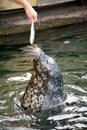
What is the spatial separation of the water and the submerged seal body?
175 mm

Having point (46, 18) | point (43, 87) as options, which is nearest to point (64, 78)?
point (43, 87)

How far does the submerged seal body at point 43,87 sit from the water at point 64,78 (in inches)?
6.9

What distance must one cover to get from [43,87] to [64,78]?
4.86ft

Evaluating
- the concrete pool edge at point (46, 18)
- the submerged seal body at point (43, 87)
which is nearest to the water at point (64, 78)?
the submerged seal body at point (43, 87)

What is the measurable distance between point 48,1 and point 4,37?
1539mm

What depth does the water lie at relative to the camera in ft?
20.5

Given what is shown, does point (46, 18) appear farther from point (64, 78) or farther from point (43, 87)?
point (43, 87)

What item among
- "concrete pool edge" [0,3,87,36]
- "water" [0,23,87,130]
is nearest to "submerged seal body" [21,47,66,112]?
"water" [0,23,87,130]

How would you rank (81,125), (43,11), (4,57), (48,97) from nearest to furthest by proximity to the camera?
(81,125) → (48,97) → (4,57) → (43,11)

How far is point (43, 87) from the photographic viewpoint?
6.65 metres

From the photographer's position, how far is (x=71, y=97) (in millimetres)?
6957

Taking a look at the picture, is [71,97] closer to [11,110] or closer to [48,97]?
[48,97]

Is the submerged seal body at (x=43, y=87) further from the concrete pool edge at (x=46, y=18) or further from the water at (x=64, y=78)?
the concrete pool edge at (x=46, y=18)

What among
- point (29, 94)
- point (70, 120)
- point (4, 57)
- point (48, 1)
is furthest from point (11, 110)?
point (48, 1)
